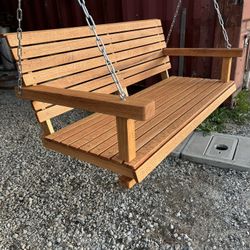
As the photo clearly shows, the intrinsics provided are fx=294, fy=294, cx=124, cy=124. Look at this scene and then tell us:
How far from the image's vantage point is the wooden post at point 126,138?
1.45 metres

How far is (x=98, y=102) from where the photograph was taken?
1.48 metres

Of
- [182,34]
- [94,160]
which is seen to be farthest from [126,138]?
[182,34]

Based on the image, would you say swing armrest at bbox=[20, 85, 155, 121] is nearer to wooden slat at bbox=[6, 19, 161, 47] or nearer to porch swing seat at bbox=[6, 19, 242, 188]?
porch swing seat at bbox=[6, 19, 242, 188]

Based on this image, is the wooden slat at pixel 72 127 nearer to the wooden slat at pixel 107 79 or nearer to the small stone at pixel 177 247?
the wooden slat at pixel 107 79

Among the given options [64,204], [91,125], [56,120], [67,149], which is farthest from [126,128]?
[56,120]

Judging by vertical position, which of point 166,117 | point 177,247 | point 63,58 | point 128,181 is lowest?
point 177,247

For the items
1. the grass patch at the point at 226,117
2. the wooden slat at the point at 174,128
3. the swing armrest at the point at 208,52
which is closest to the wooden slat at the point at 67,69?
the swing armrest at the point at 208,52

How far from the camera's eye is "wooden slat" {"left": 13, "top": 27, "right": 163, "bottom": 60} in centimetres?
192

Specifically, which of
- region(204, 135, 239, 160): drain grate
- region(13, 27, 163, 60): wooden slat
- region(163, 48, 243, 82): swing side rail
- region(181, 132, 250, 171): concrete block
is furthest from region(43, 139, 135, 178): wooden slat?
region(163, 48, 243, 82): swing side rail

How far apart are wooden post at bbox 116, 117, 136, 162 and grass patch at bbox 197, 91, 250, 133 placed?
2075 mm

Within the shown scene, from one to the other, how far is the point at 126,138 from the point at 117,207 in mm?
1075

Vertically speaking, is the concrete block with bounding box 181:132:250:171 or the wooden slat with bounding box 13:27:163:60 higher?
the wooden slat with bounding box 13:27:163:60

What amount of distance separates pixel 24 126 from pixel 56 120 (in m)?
0.44

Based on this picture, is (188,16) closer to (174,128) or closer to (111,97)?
(174,128)
